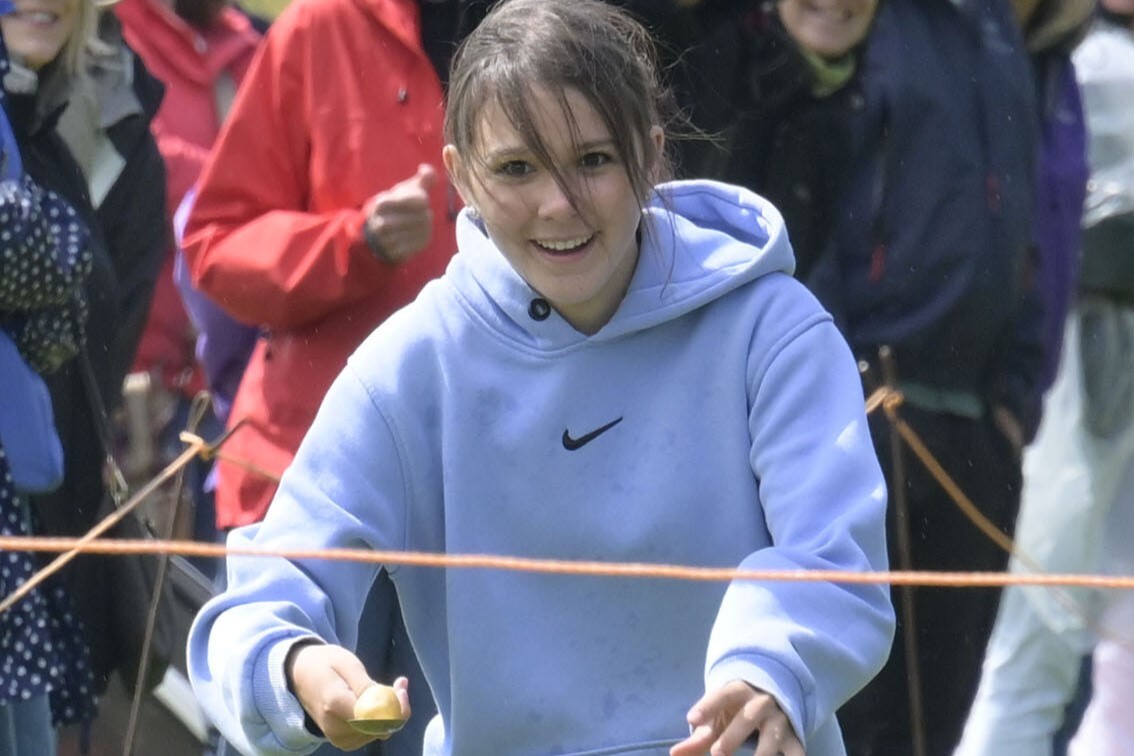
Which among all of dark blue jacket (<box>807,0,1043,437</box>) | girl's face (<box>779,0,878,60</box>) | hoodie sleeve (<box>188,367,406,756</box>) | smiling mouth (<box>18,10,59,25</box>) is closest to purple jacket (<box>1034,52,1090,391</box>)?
dark blue jacket (<box>807,0,1043,437</box>)

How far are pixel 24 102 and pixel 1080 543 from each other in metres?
2.22

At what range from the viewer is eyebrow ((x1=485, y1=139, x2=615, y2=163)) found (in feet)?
8.57

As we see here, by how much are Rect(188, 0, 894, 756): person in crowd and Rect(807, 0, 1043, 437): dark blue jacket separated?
5.19 feet

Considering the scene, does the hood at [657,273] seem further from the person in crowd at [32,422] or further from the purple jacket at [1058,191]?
the purple jacket at [1058,191]

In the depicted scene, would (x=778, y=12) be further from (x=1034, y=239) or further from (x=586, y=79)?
(x=586, y=79)

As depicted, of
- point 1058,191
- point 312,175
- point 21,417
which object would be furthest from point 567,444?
point 1058,191

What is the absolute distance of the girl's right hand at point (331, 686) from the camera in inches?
90.9

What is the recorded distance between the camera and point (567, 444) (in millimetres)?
2633

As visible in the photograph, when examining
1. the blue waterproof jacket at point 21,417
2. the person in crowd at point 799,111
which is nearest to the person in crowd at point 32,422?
the blue waterproof jacket at point 21,417

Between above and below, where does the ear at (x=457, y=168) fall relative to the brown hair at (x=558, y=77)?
below

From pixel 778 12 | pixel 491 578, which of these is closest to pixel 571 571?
pixel 491 578

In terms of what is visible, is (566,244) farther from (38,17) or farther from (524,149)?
(38,17)

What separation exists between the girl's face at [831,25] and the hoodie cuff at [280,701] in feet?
7.10

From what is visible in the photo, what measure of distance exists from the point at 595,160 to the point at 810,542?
49 cm
